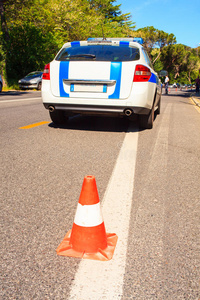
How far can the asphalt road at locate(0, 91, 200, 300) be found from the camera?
1616 millimetres

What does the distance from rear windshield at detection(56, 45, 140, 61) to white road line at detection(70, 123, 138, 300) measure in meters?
2.44

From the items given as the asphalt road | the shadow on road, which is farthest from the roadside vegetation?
the asphalt road

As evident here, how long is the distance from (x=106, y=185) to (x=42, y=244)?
1.19 metres

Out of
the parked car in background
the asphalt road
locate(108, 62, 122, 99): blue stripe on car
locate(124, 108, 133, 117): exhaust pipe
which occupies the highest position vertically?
locate(108, 62, 122, 99): blue stripe on car

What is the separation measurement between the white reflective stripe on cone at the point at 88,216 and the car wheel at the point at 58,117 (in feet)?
14.2

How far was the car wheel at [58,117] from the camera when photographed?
6.14 meters

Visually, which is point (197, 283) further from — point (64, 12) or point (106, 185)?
point (64, 12)

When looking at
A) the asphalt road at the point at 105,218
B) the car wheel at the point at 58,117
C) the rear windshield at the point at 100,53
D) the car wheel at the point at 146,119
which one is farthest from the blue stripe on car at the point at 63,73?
the car wheel at the point at 146,119

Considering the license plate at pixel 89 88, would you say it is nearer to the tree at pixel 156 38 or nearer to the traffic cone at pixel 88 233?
the traffic cone at pixel 88 233

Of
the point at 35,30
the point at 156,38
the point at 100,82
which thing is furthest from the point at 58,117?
the point at 156,38

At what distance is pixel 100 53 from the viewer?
548 cm

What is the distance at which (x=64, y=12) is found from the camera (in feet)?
106

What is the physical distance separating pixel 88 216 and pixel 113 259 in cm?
29

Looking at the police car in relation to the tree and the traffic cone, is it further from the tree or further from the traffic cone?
the tree
